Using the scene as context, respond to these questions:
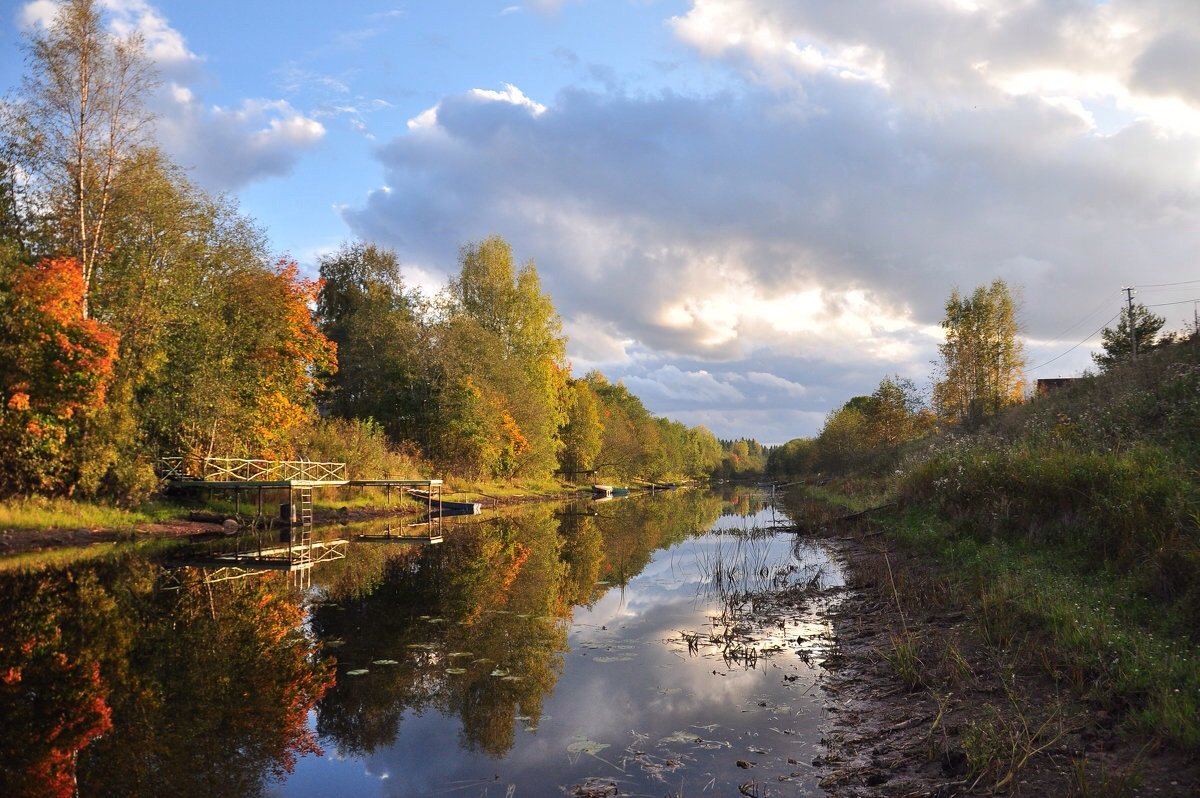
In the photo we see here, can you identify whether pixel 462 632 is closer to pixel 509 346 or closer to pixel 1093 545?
pixel 1093 545

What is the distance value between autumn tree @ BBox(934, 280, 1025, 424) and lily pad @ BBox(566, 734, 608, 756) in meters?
50.2

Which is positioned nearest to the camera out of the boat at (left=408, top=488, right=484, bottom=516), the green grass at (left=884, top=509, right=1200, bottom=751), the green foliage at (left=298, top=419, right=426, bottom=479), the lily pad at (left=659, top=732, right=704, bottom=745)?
the green grass at (left=884, top=509, right=1200, bottom=751)

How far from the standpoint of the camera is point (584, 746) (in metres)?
7.40

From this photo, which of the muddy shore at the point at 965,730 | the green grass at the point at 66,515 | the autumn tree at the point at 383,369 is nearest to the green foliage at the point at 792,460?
the autumn tree at the point at 383,369

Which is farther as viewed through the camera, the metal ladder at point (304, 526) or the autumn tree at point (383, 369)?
the autumn tree at point (383, 369)

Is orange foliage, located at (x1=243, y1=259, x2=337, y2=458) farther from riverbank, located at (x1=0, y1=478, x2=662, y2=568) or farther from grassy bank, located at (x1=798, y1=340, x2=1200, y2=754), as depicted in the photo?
grassy bank, located at (x1=798, y1=340, x2=1200, y2=754)

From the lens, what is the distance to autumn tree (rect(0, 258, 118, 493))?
20.4 metres

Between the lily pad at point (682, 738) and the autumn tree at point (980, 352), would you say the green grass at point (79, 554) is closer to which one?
the lily pad at point (682, 738)

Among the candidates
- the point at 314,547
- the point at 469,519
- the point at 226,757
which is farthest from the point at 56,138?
the point at 226,757

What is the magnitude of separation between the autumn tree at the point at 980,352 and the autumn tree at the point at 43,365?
170ft

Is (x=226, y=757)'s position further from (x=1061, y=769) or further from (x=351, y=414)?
(x=351, y=414)

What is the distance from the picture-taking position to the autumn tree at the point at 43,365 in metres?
20.4

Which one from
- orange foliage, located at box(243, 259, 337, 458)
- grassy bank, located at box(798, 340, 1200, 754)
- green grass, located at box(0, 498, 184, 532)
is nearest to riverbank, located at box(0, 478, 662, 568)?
green grass, located at box(0, 498, 184, 532)

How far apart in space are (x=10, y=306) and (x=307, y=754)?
21302 mm
